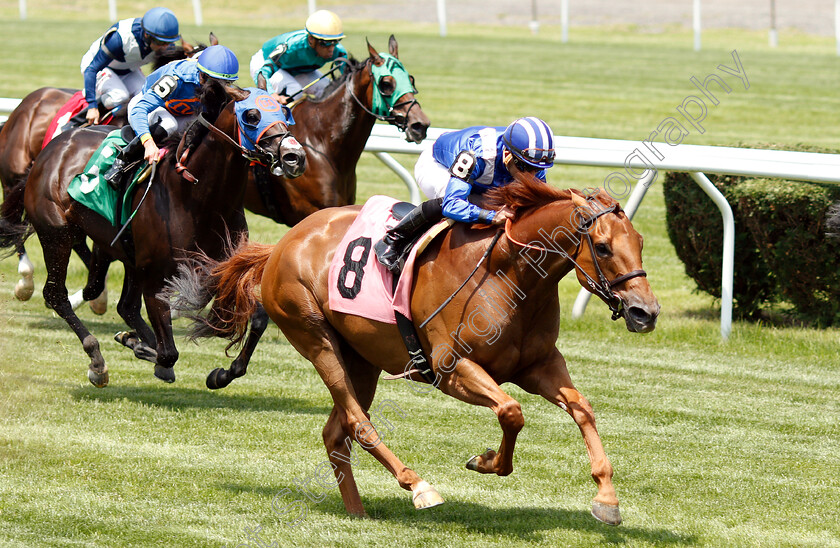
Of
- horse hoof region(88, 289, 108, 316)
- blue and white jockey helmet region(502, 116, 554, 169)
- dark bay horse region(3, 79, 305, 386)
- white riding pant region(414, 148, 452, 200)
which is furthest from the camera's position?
horse hoof region(88, 289, 108, 316)

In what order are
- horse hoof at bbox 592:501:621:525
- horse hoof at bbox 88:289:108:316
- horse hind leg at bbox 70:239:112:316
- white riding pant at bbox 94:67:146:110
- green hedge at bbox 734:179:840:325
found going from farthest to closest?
horse hoof at bbox 88:289:108:316, white riding pant at bbox 94:67:146:110, horse hind leg at bbox 70:239:112:316, green hedge at bbox 734:179:840:325, horse hoof at bbox 592:501:621:525

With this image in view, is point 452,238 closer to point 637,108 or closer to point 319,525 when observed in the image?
point 319,525

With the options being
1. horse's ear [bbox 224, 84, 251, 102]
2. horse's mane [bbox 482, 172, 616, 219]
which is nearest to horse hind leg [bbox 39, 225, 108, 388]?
horse's ear [bbox 224, 84, 251, 102]

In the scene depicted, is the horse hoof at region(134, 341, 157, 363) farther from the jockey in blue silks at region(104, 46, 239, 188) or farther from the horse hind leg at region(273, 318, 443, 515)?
the horse hind leg at region(273, 318, 443, 515)

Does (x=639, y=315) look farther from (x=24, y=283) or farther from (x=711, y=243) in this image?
(x=24, y=283)

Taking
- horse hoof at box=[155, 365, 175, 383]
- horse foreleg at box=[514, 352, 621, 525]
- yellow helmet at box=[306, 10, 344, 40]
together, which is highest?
yellow helmet at box=[306, 10, 344, 40]

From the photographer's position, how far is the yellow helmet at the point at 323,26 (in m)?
8.05

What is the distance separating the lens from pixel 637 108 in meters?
18.3

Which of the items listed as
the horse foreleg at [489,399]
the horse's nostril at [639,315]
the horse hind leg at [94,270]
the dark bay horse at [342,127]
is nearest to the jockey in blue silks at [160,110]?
the horse hind leg at [94,270]

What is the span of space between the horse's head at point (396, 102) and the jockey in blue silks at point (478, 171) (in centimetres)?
261

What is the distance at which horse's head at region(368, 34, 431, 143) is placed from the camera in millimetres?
7445

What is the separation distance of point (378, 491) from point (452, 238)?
1.22 meters

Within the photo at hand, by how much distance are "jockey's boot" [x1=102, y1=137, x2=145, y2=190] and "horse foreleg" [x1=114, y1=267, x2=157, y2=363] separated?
56cm

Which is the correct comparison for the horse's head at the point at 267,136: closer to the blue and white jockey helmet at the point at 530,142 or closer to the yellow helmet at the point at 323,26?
the blue and white jockey helmet at the point at 530,142
